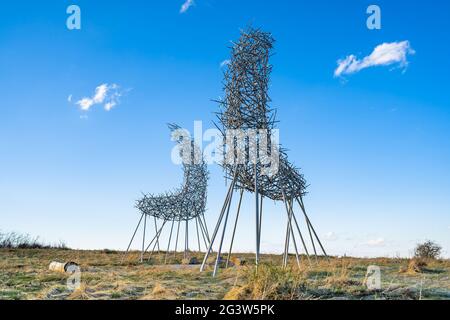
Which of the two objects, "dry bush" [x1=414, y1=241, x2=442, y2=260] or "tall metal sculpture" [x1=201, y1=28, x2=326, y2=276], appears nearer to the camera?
"tall metal sculpture" [x1=201, y1=28, x2=326, y2=276]

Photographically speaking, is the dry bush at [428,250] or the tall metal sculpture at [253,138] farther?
the dry bush at [428,250]

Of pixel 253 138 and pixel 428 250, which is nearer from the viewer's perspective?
pixel 253 138

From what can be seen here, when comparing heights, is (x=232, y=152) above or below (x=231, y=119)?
below

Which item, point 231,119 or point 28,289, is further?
point 231,119

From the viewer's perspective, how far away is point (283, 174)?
34.7ft
